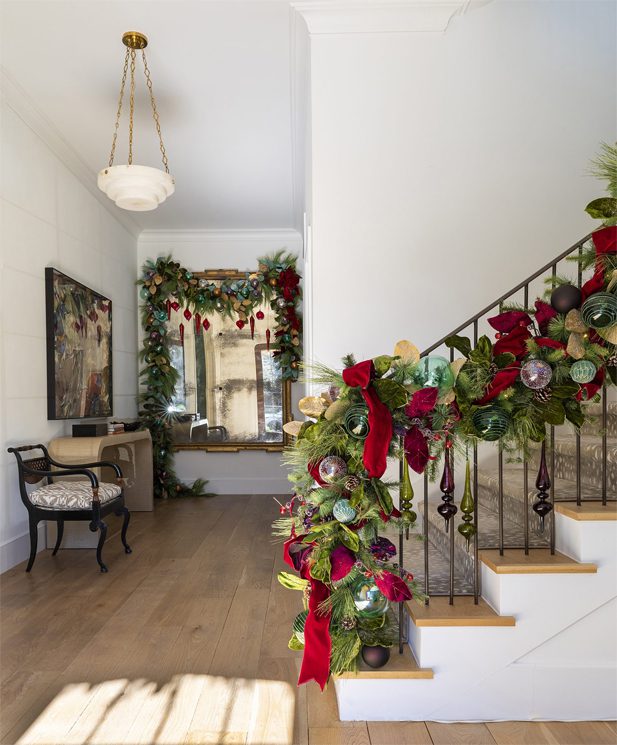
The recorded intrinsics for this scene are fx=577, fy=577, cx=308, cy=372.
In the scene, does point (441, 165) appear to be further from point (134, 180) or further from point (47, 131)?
point (47, 131)

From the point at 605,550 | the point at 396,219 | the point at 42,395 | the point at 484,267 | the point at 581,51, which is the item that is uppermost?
the point at 581,51

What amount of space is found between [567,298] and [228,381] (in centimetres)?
496

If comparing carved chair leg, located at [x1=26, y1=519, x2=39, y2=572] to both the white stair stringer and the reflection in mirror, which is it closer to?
the white stair stringer

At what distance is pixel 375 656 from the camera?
6.03ft

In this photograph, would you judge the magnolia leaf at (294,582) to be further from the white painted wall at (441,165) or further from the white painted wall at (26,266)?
the white painted wall at (26,266)

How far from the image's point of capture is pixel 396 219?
2.92 m

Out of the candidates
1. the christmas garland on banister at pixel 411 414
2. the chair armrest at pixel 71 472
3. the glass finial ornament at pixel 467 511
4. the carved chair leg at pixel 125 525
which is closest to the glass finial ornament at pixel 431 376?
the christmas garland on banister at pixel 411 414

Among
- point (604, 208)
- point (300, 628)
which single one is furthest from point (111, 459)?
point (604, 208)

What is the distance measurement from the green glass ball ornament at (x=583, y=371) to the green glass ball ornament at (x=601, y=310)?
0.36ft

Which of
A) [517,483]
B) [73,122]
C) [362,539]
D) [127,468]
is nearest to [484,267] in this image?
[517,483]

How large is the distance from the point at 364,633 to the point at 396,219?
1.95m

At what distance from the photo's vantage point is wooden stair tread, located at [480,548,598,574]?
1.84 m

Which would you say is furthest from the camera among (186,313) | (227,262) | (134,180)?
(227,262)

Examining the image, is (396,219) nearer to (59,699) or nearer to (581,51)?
(581,51)
